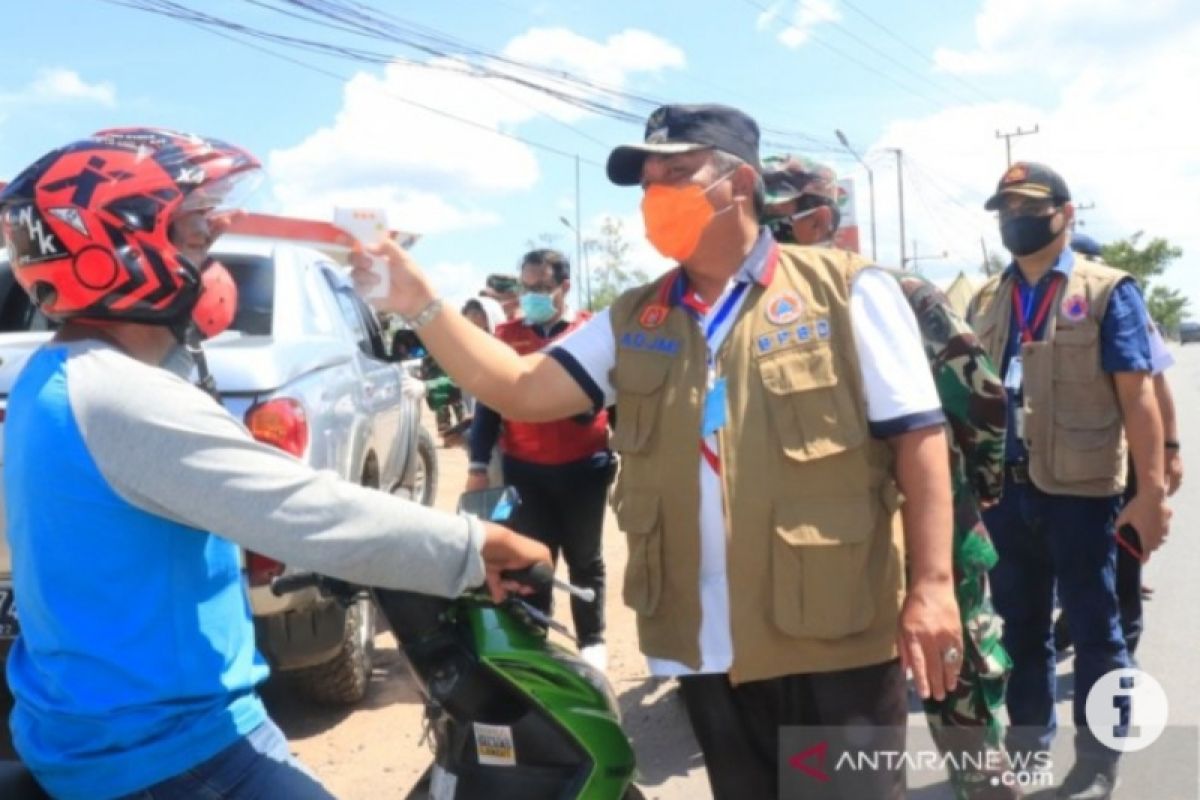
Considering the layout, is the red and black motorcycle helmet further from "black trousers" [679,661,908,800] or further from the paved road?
the paved road

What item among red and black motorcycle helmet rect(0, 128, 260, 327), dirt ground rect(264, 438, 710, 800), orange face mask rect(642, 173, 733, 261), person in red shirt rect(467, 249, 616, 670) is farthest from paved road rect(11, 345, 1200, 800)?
red and black motorcycle helmet rect(0, 128, 260, 327)

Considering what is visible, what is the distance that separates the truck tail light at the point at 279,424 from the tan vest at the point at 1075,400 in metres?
2.44

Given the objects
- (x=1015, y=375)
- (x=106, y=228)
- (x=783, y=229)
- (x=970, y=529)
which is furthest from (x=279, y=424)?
(x=1015, y=375)

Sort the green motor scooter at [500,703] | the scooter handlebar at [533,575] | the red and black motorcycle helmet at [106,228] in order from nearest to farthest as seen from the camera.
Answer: the red and black motorcycle helmet at [106,228] → the scooter handlebar at [533,575] → the green motor scooter at [500,703]

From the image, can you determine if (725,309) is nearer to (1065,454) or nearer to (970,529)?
(970,529)

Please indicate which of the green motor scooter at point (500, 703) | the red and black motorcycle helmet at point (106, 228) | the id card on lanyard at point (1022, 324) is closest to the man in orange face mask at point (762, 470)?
the green motor scooter at point (500, 703)

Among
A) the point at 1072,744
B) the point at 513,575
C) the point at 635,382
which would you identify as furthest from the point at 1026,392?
the point at 513,575

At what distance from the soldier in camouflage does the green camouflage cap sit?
0.68 m

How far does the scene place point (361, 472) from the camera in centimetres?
490

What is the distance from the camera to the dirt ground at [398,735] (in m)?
4.12

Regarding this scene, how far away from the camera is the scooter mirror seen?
2066 mm

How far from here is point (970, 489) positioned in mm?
2717

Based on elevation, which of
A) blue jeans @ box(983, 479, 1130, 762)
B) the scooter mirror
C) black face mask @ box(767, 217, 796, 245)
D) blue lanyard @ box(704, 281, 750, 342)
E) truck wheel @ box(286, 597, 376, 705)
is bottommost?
truck wheel @ box(286, 597, 376, 705)

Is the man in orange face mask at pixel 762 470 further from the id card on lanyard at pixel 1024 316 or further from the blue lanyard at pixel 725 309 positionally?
the id card on lanyard at pixel 1024 316
